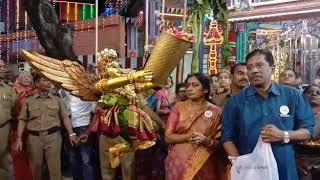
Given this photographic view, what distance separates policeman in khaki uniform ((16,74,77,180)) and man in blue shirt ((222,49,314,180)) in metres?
3.12

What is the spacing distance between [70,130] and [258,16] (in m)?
4.93

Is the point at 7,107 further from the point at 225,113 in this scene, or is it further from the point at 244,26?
the point at 244,26

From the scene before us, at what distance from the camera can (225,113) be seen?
376cm

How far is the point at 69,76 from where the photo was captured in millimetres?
4637

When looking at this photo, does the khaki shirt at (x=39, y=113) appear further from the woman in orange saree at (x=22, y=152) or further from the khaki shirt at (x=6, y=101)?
the khaki shirt at (x=6, y=101)

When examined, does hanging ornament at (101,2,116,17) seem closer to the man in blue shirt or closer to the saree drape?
the saree drape

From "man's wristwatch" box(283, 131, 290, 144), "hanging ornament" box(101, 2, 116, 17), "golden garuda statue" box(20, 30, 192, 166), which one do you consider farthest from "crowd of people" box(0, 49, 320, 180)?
"hanging ornament" box(101, 2, 116, 17)

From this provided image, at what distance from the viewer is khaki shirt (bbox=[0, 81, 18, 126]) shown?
6.32 m

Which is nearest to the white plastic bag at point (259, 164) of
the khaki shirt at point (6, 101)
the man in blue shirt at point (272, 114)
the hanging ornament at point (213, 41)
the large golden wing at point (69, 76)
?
the man in blue shirt at point (272, 114)

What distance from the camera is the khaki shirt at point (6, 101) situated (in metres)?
6.32

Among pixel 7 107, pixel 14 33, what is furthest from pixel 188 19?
pixel 14 33

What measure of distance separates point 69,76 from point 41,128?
1.73 meters

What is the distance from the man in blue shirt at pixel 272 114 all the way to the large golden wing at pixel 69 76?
59.6 inches

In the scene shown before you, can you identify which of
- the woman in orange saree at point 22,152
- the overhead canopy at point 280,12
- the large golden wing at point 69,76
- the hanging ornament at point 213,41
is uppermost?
the overhead canopy at point 280,12
